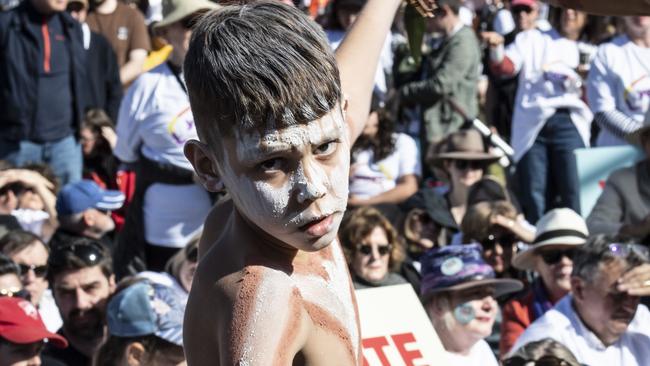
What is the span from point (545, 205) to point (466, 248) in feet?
10.8

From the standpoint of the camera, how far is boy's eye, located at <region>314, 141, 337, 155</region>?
217 centimetres

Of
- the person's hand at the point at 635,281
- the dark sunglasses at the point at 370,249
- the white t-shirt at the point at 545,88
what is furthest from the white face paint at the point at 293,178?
the white t-shirt at the point at 545,88

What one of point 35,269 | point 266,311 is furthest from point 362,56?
point 35,269

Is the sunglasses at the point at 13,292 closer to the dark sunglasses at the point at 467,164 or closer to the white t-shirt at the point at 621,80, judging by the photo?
the dark sunglasses at the point at 467,164

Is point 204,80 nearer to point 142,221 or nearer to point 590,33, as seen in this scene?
point 142,221

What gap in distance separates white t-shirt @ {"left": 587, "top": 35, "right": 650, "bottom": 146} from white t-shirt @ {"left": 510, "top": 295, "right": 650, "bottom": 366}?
2.86 meters

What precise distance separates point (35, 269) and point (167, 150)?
1.20 meters

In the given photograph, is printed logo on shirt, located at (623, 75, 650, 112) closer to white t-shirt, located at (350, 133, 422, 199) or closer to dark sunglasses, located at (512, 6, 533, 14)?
white t-shirt, located at (350, 133, 422, 199)

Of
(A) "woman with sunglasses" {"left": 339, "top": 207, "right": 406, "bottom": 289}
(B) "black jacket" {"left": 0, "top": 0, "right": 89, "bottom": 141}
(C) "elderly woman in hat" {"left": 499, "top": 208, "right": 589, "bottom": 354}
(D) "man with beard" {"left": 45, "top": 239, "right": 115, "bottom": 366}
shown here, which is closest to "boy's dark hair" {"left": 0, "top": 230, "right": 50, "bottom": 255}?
(D) "man with beard" {"left": 45, "top": 239, "right": 115, "bottom": 366}

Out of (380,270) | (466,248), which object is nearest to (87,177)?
(380,270)

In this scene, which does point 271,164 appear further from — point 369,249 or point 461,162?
point 461,162

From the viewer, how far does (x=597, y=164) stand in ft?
23.2

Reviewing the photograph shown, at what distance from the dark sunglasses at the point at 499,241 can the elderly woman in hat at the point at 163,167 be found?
1.52 meters

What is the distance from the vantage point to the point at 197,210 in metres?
6.93
